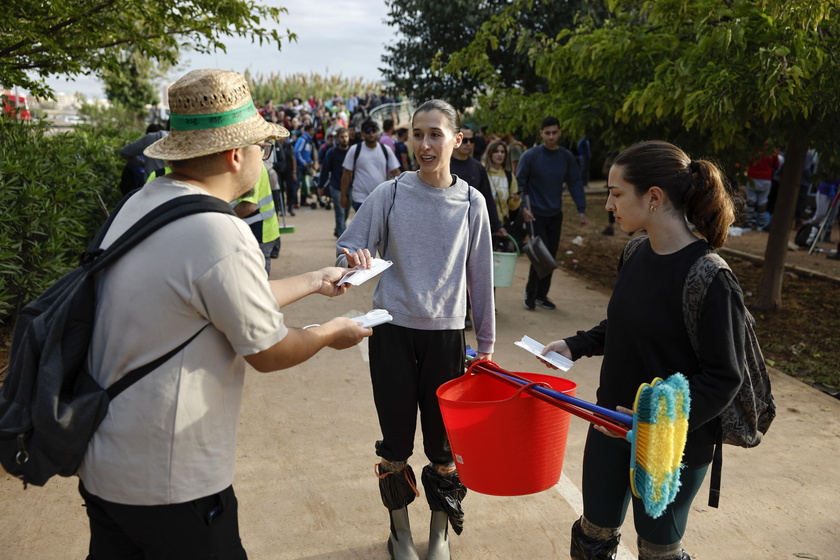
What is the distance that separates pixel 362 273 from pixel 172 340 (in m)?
0.98

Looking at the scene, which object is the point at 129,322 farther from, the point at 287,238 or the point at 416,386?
the point at 287,238

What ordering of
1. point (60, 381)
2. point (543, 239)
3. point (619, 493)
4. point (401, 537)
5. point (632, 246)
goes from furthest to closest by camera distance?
point (543, 239)
point (401, 537)
point (632, 246)
point (619, 493)
point (60, 381)

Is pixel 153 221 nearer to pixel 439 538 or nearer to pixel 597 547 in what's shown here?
pixel 597 547

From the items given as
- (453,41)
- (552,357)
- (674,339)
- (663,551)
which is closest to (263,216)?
(552,357)

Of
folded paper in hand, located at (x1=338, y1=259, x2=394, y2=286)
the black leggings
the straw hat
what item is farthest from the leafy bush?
the black leggings

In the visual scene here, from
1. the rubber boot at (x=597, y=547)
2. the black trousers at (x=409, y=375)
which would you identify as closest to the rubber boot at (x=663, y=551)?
the rubber boot at (x=597, y=547)

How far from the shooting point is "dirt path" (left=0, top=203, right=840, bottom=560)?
3.63 metres

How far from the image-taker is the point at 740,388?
2.40 metres

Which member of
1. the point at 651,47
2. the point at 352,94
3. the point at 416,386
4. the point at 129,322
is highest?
the point at 651,47

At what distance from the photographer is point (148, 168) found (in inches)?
285

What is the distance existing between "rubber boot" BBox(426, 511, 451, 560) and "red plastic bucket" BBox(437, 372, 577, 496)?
785mm

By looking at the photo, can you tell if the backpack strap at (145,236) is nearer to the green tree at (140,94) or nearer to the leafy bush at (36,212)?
the leafy bush at (36,212)

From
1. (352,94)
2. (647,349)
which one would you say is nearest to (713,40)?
(647,349)

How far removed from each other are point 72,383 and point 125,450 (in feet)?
0.74
